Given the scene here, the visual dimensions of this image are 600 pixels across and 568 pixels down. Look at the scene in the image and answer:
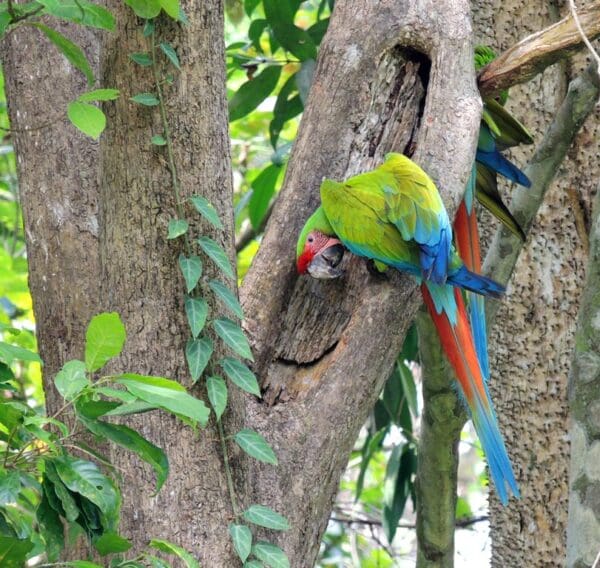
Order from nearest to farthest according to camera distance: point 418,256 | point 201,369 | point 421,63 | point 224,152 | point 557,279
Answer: point 201,369 → point 224,152 → point 418,256 → point 421,63 → point 557,279

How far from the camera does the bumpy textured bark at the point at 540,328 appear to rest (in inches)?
108

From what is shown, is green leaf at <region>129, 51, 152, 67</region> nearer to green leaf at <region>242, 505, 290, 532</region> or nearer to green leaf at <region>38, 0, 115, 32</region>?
green leaf at <region>38, 0, 115, 32</region>

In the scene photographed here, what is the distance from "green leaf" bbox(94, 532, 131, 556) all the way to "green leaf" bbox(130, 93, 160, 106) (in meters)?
0.74

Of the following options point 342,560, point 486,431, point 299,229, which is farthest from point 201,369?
point 342,560

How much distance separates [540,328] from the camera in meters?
2.79

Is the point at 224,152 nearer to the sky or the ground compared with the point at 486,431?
nearer to the sky

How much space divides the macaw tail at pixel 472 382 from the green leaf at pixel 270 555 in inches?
23.1

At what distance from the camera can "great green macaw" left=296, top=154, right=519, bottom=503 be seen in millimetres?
1961

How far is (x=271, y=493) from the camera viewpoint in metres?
1.76

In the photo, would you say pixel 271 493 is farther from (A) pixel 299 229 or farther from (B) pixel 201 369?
(A) pixel 299 229

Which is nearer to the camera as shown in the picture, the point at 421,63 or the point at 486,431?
the point at 486,431

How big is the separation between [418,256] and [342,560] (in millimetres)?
2450

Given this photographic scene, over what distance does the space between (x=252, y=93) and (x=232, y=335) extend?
1.68 metres

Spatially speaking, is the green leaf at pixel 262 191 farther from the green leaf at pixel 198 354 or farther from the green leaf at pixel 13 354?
the green leaf at pixel 13 354
